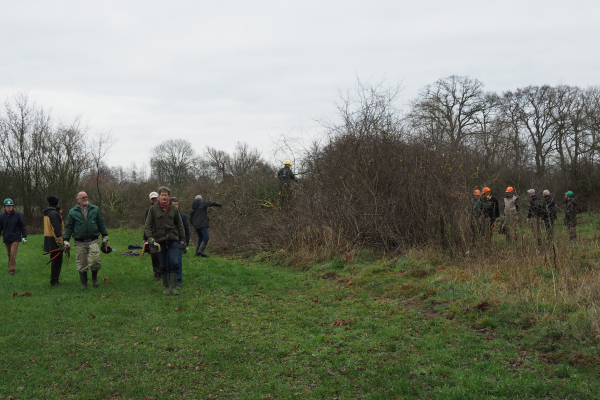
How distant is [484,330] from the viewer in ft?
19.2

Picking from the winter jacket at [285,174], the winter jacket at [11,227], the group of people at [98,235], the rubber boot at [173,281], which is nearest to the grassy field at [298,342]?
the rubber boot at [173,281]

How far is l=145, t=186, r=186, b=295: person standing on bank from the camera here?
28.3 feet

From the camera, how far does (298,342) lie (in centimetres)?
584

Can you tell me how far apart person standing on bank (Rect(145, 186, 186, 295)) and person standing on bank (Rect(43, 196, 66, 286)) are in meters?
2.32

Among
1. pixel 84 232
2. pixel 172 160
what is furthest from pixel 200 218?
pixel 172 160

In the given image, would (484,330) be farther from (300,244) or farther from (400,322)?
(300,244)

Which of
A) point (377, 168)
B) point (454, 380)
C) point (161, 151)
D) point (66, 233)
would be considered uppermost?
point (161, 151)

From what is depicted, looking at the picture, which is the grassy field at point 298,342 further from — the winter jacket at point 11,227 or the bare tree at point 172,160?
the bare tree at point 172,160

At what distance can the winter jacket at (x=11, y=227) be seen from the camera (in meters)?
11.3

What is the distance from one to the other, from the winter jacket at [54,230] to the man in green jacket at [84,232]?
0.81 meters

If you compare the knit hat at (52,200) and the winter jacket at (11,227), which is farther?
the winter jacket at (11,227)

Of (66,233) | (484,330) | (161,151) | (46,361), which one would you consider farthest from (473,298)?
(161,151)

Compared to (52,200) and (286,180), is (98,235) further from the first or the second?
(286,180)

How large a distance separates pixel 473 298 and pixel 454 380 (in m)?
Result: 2.77
